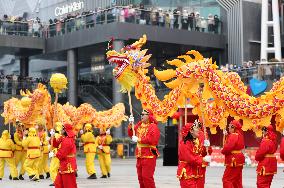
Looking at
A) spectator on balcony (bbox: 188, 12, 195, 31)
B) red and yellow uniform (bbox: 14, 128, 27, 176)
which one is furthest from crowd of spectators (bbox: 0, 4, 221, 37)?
red and yellow uniform (bbox: 14, 128, 27, 176)

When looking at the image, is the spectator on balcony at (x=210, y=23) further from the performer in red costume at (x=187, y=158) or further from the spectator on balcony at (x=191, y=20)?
the performer in red costume at (x=187, y=158)

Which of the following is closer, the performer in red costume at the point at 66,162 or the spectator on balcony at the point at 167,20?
the performer in red costume at the point at 66,162

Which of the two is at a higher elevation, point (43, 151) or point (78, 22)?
point (78, 22)

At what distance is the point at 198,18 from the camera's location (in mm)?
38250

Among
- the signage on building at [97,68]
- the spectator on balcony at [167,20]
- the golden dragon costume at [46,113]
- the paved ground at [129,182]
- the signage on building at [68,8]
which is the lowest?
the paved ground at [129,182]

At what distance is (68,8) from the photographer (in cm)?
4575

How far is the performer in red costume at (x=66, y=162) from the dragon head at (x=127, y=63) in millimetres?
2053

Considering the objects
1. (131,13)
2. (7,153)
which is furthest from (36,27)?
(7,153)

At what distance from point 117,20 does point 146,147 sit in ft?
70.8

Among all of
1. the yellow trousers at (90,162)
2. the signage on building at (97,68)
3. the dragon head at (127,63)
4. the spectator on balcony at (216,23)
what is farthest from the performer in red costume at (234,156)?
the signage on building at (97,68)

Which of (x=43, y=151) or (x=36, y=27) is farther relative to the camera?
(x=36, y=27)

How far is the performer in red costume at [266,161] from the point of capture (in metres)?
14.3

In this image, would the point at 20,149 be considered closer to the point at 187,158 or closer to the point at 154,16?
the point at 187,158

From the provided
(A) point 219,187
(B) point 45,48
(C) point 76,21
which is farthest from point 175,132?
(B) point 45,48
